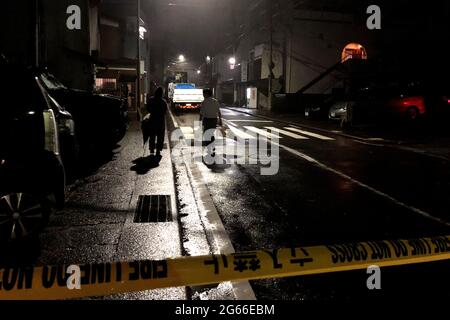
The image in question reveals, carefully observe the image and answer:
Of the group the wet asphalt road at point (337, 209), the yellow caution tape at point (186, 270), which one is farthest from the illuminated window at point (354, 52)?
the yellow caution tape at point (186, 270)

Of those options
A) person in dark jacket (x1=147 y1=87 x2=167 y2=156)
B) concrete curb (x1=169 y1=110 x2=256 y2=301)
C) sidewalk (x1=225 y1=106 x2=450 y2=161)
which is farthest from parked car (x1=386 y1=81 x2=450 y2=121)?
concrete curb (x1=169 y1=110 x2=256 y2=301)

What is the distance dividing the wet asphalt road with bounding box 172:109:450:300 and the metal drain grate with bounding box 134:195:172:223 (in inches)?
34.0

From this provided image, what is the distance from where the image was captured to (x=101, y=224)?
5.68m

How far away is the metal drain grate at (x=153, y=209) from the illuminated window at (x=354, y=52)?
34.4m

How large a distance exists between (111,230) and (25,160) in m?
1.38

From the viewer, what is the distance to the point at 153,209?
6.51 m

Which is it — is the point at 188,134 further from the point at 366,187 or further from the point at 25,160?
the point at 25,160

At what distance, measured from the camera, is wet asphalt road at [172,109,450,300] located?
4031mm

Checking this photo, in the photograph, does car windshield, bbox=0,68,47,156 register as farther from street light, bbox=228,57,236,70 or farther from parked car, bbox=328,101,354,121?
street light, bbox=228,57,236,70

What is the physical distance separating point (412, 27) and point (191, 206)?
37.6m

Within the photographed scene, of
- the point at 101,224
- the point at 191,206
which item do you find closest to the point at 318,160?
the point at 191,206

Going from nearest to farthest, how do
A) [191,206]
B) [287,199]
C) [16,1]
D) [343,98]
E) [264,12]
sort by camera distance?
[191,206] → [287,199] → [16,1] → [343,98] → [264,12]

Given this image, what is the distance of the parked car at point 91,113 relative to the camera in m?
11.0
